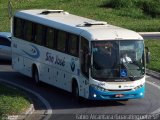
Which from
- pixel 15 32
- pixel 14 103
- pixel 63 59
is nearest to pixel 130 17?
pixel 15 32

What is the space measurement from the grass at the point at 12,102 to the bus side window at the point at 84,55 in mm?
2268

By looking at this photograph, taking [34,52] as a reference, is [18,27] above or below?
above

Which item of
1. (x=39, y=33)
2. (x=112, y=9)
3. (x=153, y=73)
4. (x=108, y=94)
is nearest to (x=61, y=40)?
(x=39, y=33)

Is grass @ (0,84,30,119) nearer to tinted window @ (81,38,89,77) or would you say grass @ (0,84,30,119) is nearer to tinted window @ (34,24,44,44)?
tinted window @ (81,38,89,77)

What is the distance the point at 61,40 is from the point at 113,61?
136 inches

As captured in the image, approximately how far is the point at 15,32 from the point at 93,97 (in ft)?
30.1

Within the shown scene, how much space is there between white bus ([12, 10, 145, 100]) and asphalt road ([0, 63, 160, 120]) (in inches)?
15.6

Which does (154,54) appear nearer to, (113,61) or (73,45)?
(73,45)

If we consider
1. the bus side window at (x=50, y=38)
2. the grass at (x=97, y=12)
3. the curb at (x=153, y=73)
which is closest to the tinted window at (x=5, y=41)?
the curb at (x=153, y=73)

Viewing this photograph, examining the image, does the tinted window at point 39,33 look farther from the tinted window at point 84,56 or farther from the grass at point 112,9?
the grass at point 112,9

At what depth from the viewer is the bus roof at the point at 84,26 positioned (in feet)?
81.5

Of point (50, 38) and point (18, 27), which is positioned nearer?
point (50, 38)

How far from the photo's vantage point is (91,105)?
25.4 metres

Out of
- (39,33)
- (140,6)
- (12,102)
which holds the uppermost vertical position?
(39,33)
